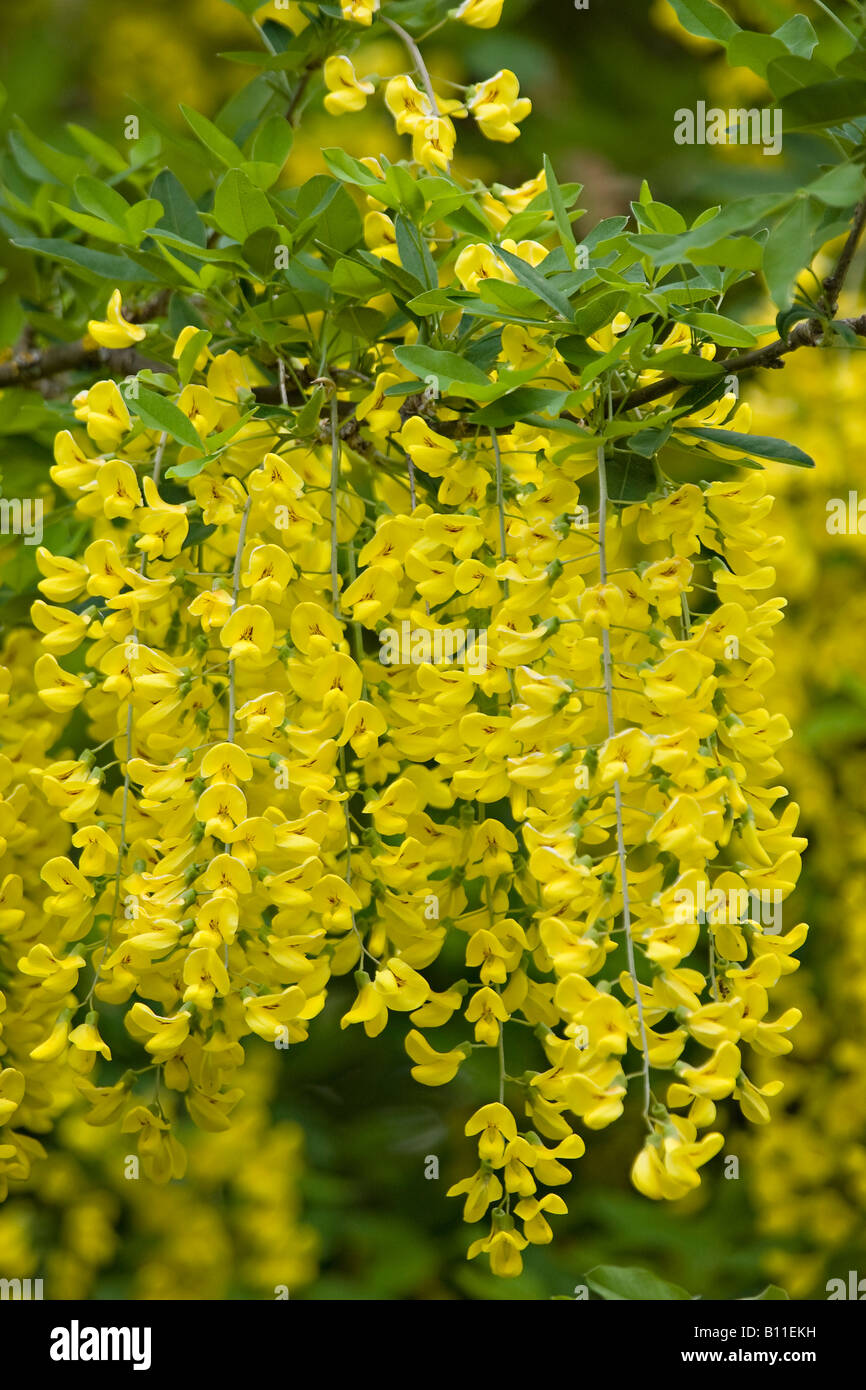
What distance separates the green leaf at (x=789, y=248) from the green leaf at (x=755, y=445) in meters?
0.16

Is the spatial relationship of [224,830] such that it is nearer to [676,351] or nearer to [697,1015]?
[697,1015]

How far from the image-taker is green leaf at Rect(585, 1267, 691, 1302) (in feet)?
3.62

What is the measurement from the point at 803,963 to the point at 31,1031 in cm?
136

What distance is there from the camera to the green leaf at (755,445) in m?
0.92

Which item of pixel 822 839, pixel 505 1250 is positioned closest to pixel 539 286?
pixel 505 1250

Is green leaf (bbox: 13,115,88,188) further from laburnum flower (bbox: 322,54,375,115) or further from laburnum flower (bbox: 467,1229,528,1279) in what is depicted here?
laburnum flower (bbox: 467,1229,528,1279)

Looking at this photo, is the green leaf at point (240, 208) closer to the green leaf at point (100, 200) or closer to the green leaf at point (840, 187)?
the green leaf at point (100, 200)

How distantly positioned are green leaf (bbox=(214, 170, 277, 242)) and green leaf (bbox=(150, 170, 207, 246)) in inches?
5.8

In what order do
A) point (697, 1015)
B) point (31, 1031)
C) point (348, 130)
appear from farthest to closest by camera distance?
point (348, 130) → point (31, 1031) → point (697, 1015)

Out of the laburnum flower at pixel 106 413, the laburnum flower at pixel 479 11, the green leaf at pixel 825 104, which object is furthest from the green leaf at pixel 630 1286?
the laburnum flower at pixel 479 11

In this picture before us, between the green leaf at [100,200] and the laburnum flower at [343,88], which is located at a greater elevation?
the laburnum flower at [343,88]

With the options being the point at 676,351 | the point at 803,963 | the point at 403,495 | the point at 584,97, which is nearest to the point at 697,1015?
the point at 676,351
